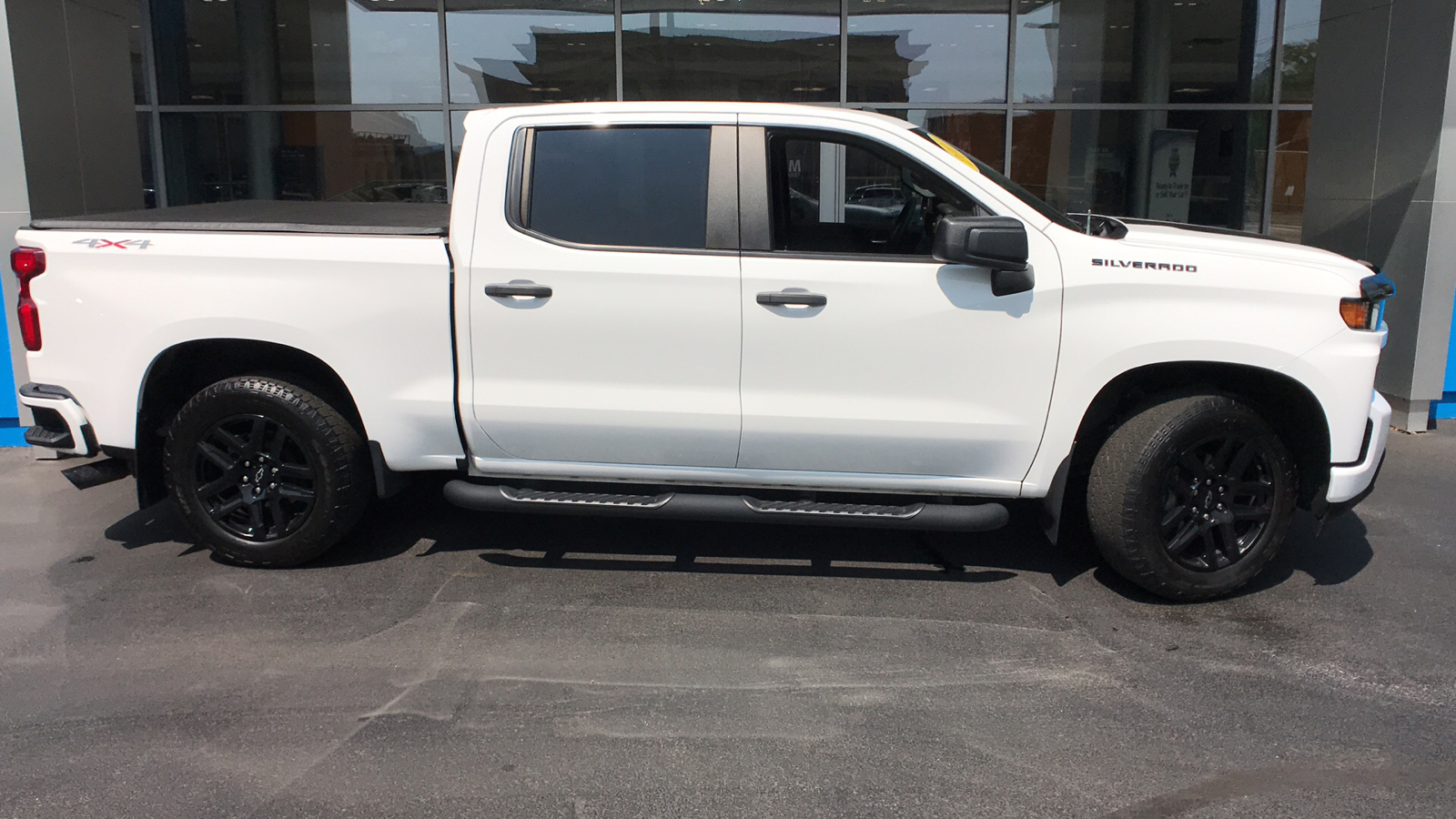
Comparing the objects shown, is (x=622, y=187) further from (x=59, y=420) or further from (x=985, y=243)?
(x=59, y=420)

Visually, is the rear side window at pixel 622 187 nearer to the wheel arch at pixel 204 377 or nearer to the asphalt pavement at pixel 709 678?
the wheel arch at pixel 204 377

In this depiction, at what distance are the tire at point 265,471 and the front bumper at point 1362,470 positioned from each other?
4101 mm

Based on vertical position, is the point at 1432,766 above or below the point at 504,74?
below

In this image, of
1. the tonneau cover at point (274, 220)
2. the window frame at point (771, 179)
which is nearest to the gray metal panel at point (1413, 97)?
the window frame at point (771, 179)

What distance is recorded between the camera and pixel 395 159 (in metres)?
11.8

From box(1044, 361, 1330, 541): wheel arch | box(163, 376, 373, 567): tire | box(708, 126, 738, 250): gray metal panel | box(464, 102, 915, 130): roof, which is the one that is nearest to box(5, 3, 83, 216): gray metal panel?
box(163, 376, 373, 567): tire

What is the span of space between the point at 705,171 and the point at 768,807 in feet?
8.40

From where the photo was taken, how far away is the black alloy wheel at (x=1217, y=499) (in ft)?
14.4

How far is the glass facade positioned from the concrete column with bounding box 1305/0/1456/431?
349cm

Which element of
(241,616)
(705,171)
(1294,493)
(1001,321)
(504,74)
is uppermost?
(504,74)

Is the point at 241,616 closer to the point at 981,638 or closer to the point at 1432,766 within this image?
the point at 981,638

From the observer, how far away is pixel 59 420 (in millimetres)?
4797

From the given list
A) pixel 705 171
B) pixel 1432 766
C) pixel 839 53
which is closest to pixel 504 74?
pixel 839 53

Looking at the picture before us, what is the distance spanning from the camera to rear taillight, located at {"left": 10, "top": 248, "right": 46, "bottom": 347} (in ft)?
15.2
